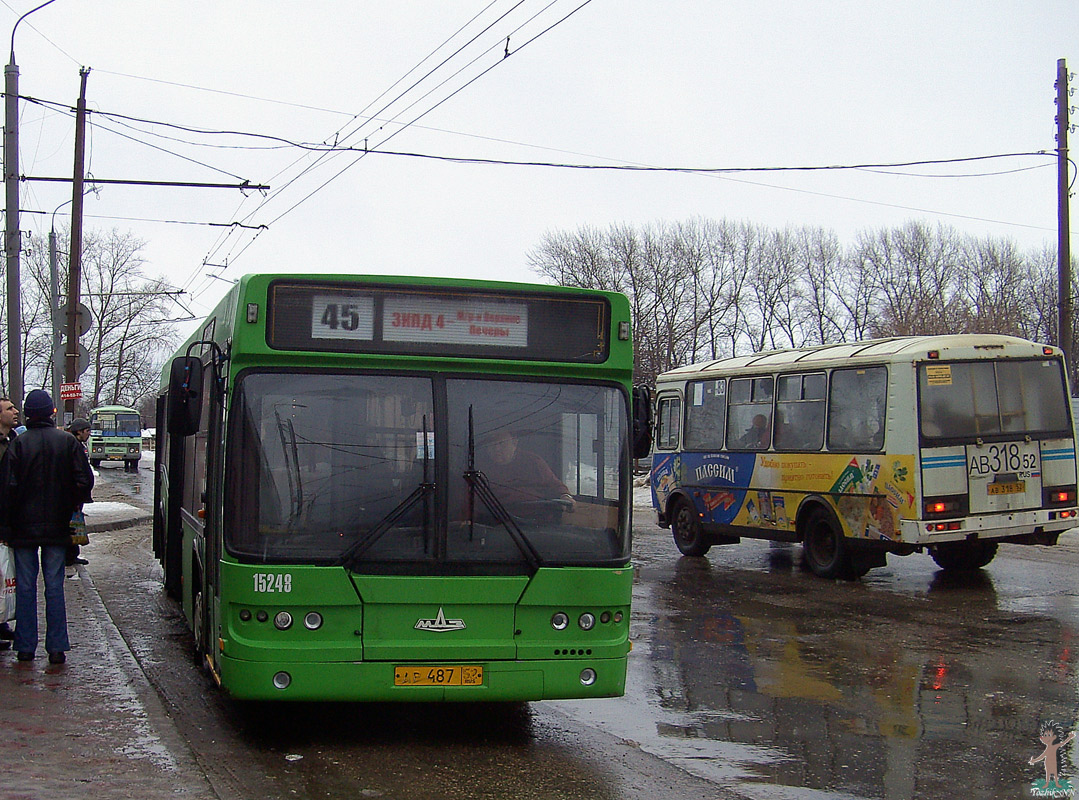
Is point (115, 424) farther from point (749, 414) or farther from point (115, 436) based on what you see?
point (749, 414)

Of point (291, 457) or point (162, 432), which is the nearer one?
point (291, 457)

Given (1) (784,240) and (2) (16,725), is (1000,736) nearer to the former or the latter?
(2) (16,725)

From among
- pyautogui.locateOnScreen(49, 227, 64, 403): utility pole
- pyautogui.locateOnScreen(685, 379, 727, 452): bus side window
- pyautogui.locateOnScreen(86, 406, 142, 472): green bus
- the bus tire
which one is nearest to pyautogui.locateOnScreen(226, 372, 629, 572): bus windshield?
the bus tire

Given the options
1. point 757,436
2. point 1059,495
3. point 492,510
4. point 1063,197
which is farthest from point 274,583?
point 1063,197

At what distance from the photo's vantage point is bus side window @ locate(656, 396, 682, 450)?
17.6 metres

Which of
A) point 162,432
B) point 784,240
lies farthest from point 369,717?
point 784,240

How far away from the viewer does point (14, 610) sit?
28.6ft

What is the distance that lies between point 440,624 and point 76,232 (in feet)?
60.9

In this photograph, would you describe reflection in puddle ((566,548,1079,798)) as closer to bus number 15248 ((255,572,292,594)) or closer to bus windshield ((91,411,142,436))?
bus number 15248 ((255,572,292,594))

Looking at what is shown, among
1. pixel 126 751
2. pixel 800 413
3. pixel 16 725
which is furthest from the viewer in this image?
pixel 800 413

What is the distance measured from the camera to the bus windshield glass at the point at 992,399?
515 inches

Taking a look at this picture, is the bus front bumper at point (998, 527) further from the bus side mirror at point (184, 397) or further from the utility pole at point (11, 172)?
the utility pole at point (11, 172)

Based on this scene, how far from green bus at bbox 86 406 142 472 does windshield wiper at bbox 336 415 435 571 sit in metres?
52.1

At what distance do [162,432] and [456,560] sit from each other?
7.94 metres
